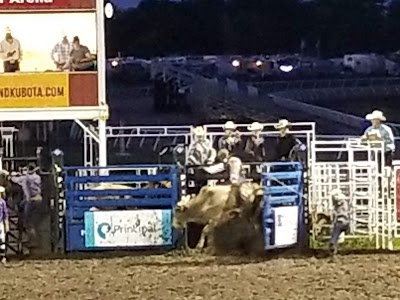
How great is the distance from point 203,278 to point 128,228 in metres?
2.48

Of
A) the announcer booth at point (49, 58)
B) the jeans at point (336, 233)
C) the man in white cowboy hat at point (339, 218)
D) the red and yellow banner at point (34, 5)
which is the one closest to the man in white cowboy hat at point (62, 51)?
the announcer booth at point (49, 58)

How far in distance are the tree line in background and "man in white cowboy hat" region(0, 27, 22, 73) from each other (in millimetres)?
38587

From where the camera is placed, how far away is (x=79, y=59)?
17.9m

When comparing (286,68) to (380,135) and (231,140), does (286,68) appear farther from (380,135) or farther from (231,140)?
(380,135)

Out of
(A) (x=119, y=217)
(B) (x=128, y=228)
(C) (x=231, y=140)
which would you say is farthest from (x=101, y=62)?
(B) (x=128, y=228)

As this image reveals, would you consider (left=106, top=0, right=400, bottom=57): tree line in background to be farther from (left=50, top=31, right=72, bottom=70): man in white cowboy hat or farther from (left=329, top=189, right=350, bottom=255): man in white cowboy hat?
(left=329, top=189, right=350, bottom=255): man in white cowboy hat

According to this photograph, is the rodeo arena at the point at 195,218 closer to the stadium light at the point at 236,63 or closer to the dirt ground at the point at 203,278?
the dirt ground at the point at 203,278

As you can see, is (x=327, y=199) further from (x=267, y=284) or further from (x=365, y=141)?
(x=267, y=284)

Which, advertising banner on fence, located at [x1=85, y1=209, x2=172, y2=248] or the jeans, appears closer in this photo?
the jeans

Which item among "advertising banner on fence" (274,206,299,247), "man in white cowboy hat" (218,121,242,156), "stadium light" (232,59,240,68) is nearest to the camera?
"advertising banner on fence" (274,206,299,247)

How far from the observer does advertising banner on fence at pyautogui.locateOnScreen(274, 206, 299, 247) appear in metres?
16.2

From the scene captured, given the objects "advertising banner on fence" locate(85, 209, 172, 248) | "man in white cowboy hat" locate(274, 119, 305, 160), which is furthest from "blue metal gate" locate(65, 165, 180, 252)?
"man in white cowboy hat" locate(274, 119, 305, 160)

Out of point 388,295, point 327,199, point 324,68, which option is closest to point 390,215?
point 327,199

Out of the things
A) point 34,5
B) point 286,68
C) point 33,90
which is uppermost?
point 286,68
